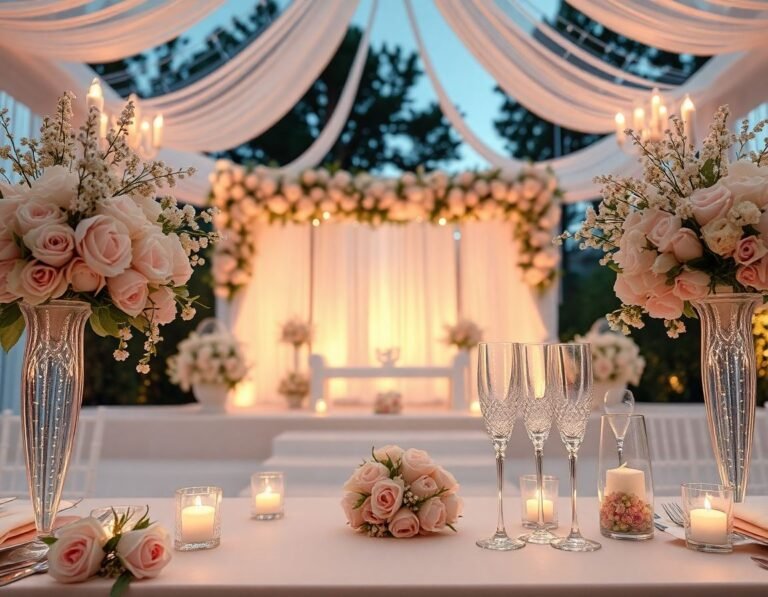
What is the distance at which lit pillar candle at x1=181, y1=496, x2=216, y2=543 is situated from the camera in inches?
53.2

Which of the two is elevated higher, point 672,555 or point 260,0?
point 260,0

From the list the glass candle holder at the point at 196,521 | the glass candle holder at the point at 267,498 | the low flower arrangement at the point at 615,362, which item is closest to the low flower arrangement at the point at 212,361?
the low flower arrangement at the point at 615,362

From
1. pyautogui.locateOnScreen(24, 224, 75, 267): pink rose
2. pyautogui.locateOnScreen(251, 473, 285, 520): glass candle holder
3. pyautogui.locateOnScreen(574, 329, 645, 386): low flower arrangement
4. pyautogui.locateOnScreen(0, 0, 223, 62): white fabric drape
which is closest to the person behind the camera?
pyautogui.locateOnScreen(24, 224, 75, 267): pink rose

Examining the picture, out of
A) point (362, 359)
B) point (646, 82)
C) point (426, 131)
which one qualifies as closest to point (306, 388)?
point (362, 359)

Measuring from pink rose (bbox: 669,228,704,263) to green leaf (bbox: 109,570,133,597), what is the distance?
1.23 meters

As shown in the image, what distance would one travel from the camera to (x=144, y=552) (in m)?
1.14

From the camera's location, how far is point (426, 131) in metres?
11.5

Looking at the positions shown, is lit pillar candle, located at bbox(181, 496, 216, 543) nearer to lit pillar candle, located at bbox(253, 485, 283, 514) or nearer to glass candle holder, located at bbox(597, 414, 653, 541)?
lit pillar candle, located at bbox(253, 485, 283, 514)

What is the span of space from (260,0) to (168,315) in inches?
155

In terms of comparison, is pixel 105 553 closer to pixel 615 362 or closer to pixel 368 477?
pixel 368 477

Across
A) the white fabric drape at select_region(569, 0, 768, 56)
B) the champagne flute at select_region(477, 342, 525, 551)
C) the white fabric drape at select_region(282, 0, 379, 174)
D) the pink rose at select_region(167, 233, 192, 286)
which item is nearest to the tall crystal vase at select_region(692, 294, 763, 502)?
the champagne flute at select_region(477, 342, 525, 551)

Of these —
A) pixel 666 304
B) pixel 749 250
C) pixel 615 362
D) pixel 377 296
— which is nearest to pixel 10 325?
pixel 666 304

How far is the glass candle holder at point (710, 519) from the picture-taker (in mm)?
1291

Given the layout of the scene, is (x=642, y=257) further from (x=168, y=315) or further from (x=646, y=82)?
(x=646, y=82)
